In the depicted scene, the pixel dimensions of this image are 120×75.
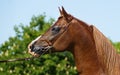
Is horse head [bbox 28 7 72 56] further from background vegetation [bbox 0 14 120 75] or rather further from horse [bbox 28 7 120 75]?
background vegetation [bbox 0 14 120 75]

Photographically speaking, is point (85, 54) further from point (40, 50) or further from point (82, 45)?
point (40, 50)

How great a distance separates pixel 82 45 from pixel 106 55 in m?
0.47

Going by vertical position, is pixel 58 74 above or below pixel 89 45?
below

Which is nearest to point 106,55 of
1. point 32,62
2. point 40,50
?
point 40,50

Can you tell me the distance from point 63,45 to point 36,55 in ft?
1.91

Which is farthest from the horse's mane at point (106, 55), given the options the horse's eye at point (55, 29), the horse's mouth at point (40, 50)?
the horse's mouth at point (40, 50)

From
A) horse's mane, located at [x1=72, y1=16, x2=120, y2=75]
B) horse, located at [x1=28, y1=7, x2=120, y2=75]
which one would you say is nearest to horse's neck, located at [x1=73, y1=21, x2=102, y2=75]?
horse, located at [x1=28, y1=7, x2=120, y2=75]

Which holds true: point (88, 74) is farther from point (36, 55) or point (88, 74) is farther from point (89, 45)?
point (36, 55)

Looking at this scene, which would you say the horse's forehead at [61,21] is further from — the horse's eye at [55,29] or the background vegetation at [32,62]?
the background vegetation at [32,62]

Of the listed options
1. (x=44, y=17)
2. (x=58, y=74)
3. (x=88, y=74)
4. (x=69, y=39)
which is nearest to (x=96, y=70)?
(x=88, y=74)

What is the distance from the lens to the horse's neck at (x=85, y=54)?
8.19 m

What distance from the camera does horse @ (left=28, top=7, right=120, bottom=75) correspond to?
8.13 meters

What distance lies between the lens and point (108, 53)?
26.7 feet

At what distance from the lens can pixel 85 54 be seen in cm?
834
